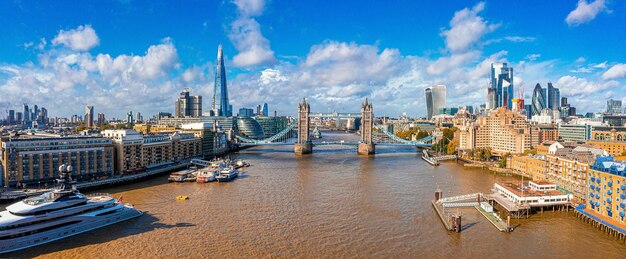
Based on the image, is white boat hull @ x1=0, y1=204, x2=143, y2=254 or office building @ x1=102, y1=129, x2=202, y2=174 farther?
office building @ x1=102, y1=129, x2=202, y2=174

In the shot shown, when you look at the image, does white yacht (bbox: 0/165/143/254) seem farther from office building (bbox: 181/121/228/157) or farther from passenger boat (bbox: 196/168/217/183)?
office building (bbox: 181/121/228/157)

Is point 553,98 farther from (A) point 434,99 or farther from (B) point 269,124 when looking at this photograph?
(B) point 269,124

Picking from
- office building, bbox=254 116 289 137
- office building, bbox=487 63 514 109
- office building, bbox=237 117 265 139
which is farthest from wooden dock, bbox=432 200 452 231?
office building, bbox=487 63 514 109

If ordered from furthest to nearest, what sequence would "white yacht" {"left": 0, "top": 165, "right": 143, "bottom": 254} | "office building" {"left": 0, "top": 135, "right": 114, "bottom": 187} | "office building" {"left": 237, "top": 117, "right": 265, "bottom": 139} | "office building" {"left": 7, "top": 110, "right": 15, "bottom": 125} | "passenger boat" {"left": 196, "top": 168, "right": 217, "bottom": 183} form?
"office building" {"left": 7, "top": 110, "right": 15, "bottom": 125} < "office building" {"left": 237, "top": 117, "right": 265, "bottom": 139} < "passenger boat" {"left": 196, "top": 168, "right": 217, "bottom": 183} < "office building" {"left": 0, "top": 135, "right": 114, "bottom": 187} < "white yacht" {"left": 0, "top": 165, "right": 143, "bottom": 254}

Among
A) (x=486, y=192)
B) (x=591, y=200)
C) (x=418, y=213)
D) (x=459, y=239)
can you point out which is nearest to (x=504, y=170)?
(x=486, y=192)

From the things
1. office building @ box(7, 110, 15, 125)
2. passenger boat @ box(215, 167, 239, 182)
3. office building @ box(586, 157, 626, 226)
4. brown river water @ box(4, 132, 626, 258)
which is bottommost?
brown river water @ box(4, 132, 626, 258)

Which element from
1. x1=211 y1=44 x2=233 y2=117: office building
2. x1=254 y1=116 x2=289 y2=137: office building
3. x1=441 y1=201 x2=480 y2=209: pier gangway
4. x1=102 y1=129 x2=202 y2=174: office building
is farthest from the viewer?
x1=211 y1=44 x2=233 y2=117: office building
